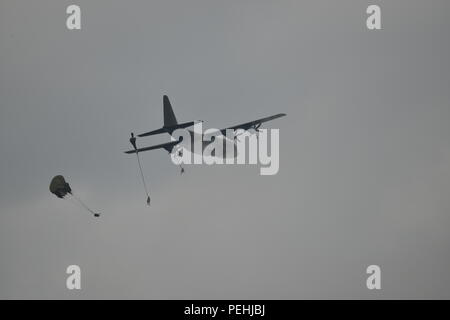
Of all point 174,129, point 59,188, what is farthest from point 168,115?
point 59,188

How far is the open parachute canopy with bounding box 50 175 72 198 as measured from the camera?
85.1 meters

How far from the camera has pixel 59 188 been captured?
8519 centimetres

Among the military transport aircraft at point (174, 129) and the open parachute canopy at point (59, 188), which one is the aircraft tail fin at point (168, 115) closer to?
the military transport aircraft at point (174, 129)

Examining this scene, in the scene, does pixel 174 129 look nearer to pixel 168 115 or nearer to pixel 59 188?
pixel 168 115

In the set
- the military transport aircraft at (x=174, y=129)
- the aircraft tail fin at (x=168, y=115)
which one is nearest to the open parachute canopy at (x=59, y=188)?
the military transport aircraft at (x=174, y=129)

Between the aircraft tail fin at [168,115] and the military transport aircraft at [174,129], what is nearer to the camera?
the military transport aircraft at [174,129]

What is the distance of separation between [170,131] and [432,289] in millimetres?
41594

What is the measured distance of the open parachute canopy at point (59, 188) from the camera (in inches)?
3351

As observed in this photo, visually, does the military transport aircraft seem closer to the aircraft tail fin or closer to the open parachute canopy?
the aircraft tail fin

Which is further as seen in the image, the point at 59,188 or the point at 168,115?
the point at 168,115
